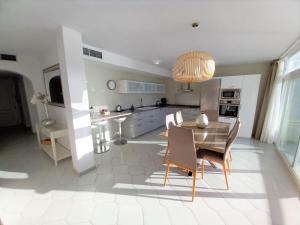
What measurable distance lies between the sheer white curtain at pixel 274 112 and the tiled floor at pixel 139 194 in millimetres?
1062

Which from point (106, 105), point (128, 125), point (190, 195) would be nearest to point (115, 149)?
point (128, 125)

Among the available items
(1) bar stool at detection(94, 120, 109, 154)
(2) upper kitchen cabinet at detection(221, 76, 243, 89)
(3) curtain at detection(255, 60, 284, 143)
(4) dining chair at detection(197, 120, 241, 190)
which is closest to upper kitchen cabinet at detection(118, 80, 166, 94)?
(1) bar stool at detection(94, 120, 109, 154)

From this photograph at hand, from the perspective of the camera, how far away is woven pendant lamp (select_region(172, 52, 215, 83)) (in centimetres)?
198

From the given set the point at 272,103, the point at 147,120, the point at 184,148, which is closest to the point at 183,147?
the point at 184,148

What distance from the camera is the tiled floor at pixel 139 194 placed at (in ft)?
5.21

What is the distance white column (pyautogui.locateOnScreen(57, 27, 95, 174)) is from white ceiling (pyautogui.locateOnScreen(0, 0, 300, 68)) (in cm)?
22

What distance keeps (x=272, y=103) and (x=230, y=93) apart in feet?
3.49

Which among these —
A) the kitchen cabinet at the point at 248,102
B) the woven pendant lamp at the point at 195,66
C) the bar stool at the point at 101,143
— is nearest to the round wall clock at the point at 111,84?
the bar stool at the point at 101,143

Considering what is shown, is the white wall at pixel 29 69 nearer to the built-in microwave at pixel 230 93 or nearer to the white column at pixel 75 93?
the white column at pixel 75 93

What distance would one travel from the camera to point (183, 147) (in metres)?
1.88

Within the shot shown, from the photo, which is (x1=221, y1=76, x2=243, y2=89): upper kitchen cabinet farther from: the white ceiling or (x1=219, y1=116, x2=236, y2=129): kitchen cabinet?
the white ceiling

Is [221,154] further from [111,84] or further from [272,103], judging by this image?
[111,84]

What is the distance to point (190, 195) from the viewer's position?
193 centimetres

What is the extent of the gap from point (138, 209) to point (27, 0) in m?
2.67
